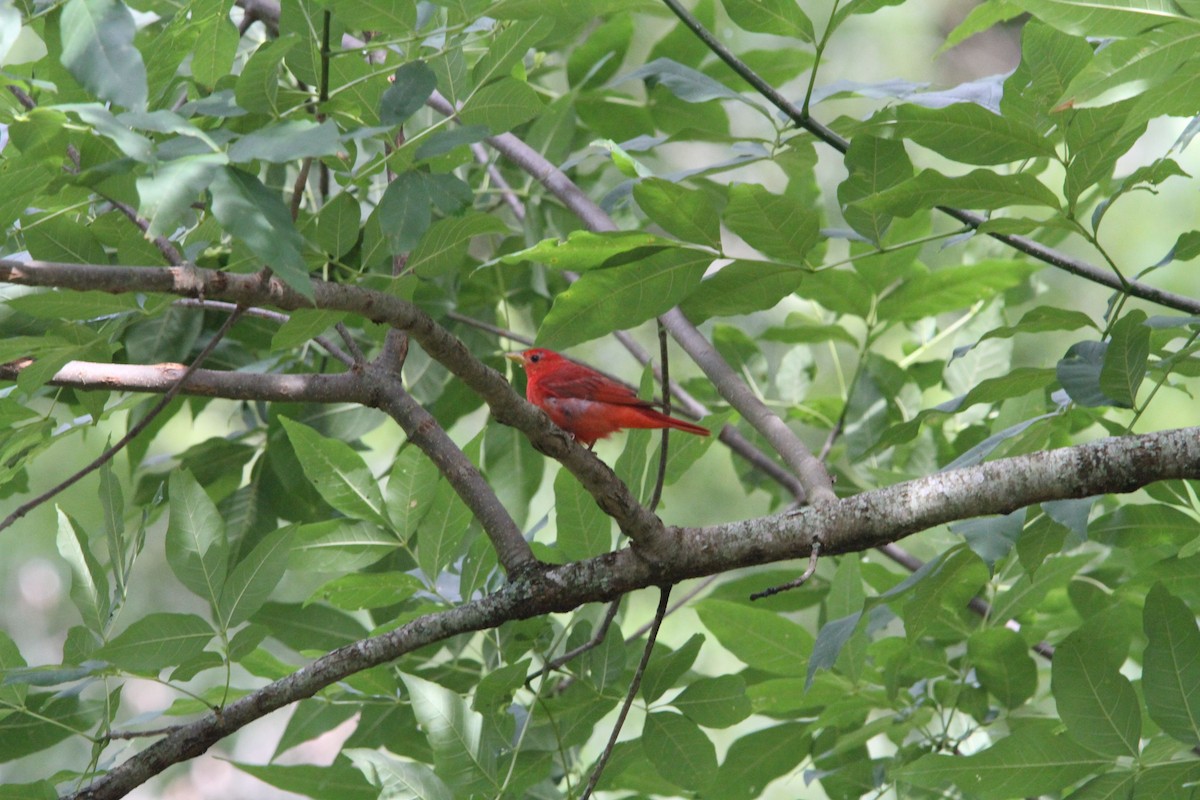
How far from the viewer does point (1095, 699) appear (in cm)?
195

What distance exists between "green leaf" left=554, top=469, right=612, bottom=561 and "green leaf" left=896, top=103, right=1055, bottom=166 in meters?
0.97

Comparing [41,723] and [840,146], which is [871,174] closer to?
[840,146]

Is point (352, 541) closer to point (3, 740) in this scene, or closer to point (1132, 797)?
point (3, 740)

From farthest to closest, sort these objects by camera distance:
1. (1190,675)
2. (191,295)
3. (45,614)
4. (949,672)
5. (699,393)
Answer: (45,614) → (699,393) → (949,672) → (1190,675) → (191,295)

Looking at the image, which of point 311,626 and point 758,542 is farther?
point 311,626

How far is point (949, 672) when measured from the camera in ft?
8.81

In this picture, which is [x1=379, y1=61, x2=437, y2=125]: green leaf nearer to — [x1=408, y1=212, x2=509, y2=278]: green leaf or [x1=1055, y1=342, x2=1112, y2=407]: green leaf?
[x1=408, y1=212, x2=509, y2=278]: green leaf

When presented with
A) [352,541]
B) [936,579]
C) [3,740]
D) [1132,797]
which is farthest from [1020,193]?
[3,740]

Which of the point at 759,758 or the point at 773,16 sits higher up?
the point at 773,16

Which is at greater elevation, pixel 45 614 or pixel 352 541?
pixel 352 541

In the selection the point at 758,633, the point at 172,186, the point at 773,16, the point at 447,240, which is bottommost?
the point at 758,633

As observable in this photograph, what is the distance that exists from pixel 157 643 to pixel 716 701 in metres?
1.10

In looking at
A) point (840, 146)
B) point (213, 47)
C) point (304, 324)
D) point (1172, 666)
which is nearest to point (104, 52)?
point (213, 47)

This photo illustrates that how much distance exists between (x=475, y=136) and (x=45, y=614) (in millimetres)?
10930
